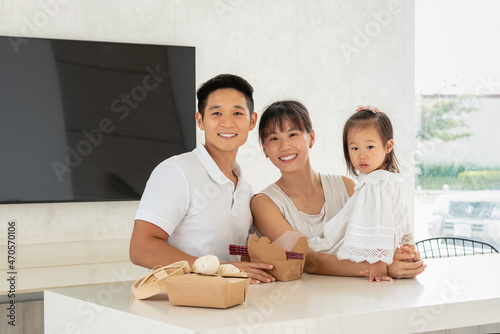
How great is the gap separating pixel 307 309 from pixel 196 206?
0.71 metres

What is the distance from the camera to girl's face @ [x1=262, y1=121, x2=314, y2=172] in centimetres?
216

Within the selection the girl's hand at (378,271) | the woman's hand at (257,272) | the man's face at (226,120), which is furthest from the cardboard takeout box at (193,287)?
the man's face at (226,120)

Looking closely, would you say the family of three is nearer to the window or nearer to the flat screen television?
the flat screen television

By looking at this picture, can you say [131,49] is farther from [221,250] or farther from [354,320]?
[354,320]

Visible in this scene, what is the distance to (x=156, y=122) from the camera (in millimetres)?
4293

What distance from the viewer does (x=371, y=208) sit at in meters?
1.82

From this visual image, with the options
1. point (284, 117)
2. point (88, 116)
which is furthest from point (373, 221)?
point (88, 116)

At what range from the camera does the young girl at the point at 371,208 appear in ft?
5.91

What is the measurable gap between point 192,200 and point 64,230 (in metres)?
2.42

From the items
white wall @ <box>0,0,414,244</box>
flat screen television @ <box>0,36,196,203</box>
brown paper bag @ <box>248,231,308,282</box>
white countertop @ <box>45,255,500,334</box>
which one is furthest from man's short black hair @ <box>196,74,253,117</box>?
white wall @ <box>0,0,414,244</box>

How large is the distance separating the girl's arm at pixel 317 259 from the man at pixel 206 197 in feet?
0.17

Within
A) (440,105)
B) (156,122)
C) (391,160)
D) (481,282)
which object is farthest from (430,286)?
(440,105)

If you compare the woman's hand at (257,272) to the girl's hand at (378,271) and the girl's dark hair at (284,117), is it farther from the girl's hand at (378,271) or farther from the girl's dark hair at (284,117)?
the girl's dark hair at (284,117)

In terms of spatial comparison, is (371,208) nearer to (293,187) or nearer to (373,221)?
(373,221)
